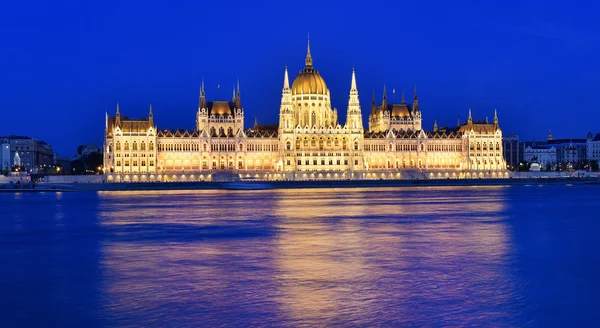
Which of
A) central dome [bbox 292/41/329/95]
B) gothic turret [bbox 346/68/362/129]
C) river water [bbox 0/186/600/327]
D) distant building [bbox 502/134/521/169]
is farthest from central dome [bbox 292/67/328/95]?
river water [bbox 0/186/600/327]

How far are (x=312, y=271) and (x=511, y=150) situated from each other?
156 metres

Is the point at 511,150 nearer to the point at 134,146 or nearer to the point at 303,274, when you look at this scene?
the point at 134,146

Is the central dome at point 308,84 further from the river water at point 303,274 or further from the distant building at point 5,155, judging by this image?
the river water at point 303,274

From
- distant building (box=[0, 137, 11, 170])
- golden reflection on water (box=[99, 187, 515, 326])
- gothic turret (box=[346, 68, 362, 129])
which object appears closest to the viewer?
golden reflection on water (box=[99, 187, 515, 326])

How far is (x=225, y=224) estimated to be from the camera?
37719 millimetres

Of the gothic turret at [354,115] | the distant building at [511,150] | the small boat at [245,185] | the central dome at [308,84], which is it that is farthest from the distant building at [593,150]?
the small boat at [245,185]

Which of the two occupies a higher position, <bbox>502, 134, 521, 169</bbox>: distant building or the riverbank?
<bbox>502, 134, 521, 169</bbox>: distant building

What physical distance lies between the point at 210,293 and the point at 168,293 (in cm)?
97

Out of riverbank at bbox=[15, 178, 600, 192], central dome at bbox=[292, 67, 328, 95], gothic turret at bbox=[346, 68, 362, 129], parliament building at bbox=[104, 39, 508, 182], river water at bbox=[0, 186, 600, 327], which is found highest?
central dome at bbox=[292, 67, 328, 95]

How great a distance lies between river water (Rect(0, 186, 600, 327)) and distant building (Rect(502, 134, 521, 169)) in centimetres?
13522

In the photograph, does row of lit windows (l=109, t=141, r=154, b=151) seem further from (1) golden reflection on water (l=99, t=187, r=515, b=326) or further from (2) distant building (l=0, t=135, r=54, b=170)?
(1) golden reflection on water (l=99, t=187, r=515, b=326)

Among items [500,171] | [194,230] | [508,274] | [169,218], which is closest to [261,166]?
[500,171]

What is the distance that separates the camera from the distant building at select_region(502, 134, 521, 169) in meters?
169

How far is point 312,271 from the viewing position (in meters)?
20.8
